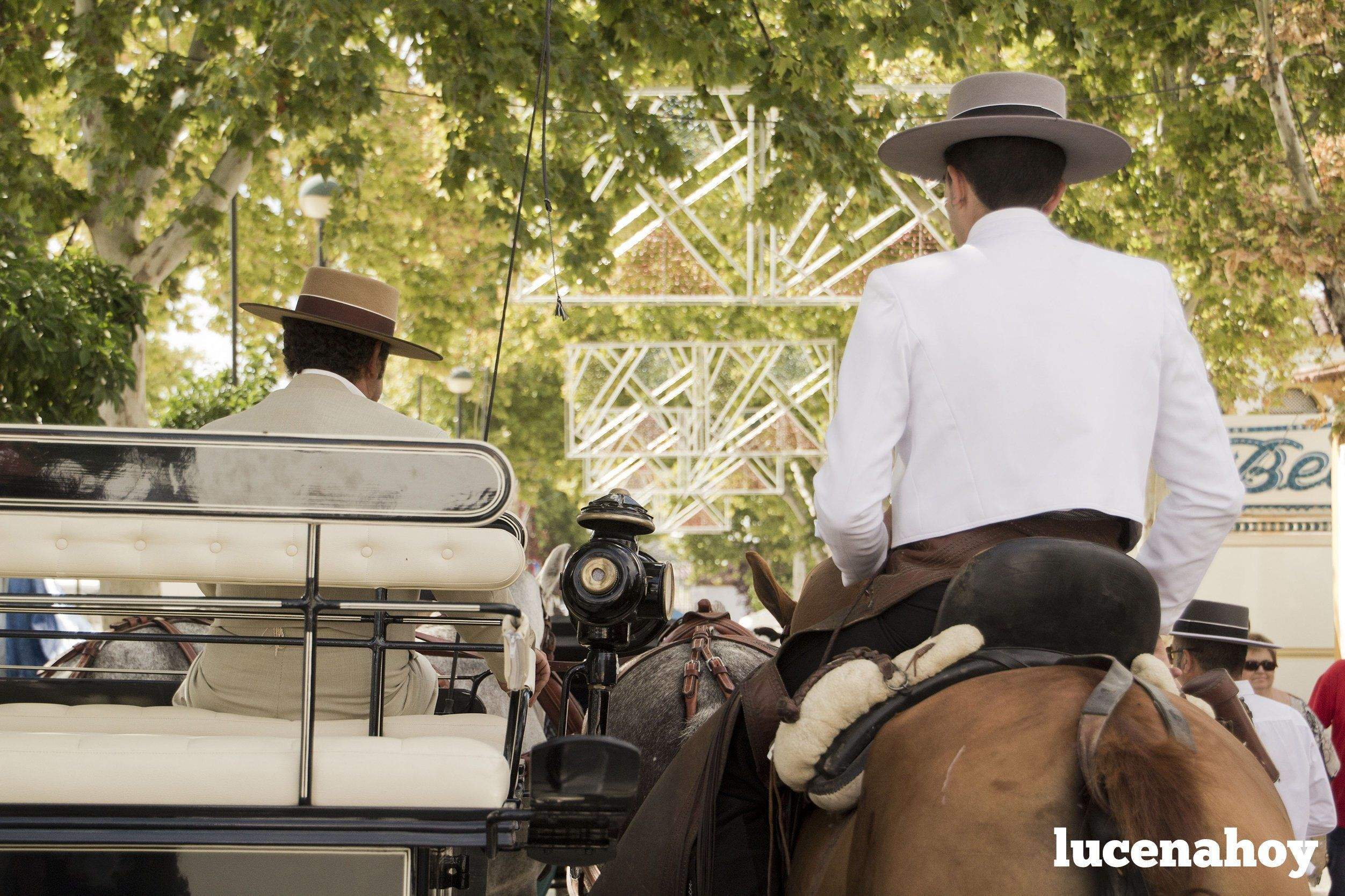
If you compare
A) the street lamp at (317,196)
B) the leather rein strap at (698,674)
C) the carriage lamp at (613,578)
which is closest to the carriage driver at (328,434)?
the carriage lamp at (613,578)

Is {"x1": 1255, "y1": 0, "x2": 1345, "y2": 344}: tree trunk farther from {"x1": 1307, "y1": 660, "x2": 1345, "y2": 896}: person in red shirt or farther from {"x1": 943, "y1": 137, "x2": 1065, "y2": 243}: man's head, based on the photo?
{"x1": 943, "y1": 137, "x2": 1065, "y2": 243}: man's head

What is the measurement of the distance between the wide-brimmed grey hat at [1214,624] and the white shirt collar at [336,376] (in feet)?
15.0

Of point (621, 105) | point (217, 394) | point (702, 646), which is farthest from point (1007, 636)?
point (217, 394)

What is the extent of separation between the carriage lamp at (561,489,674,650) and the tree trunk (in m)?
8.19

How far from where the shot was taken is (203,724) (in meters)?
3.74

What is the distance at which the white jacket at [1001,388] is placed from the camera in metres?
3.08

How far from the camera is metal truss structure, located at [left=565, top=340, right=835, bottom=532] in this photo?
84.5ft

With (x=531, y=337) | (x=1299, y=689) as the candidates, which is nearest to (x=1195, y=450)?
(x=1299, y=689)

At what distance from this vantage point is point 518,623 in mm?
3371

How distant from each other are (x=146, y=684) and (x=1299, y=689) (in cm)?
1557

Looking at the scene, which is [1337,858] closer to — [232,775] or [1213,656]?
[1213,656]

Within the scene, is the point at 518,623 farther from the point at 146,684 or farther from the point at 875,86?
the point at 875,86

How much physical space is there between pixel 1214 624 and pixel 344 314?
4950mm

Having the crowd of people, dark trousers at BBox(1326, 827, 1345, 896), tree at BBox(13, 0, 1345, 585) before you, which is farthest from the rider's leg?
tree at BBox(13, 0, 1345, 585)
